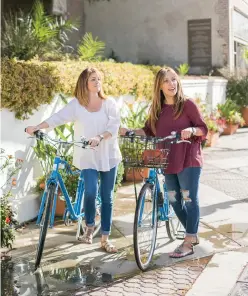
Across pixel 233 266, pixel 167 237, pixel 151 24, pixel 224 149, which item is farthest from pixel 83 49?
pixel 151 24

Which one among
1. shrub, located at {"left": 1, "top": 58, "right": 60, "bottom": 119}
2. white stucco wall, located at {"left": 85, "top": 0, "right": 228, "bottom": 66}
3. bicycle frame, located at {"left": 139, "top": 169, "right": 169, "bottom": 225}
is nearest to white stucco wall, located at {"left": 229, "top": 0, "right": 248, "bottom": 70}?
white stucco wall, located at {"left": 85, "top": 0, "right": 228, "bottom": 66}

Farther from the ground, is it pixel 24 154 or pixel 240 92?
pixel 240 92

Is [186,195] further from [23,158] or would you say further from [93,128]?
[23,158]

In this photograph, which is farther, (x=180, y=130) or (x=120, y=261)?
(x=120, y=261)

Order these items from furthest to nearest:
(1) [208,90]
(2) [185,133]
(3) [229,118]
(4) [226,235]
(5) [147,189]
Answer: (1) [208,90]
(3) [229,118]
(4) [226,235]
(5) [147,189]
(2) [185,133]

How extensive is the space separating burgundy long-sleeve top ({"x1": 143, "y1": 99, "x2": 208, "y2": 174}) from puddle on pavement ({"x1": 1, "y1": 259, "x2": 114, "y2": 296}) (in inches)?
44.8

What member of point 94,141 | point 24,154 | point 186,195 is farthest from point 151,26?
point 94,141

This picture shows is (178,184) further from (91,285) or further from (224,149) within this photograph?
(224,149)

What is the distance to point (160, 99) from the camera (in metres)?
4.71

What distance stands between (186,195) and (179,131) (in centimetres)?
59

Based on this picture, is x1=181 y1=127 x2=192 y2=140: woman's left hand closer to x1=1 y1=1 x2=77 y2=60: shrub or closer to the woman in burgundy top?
the woman in burgundy top

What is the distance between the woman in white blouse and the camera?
4.77 meters

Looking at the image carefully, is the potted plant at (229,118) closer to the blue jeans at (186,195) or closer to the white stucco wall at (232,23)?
the white stucco wall at (232,23)

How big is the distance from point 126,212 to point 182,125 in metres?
2.21
